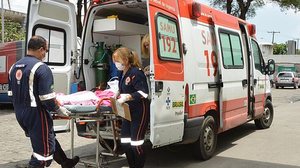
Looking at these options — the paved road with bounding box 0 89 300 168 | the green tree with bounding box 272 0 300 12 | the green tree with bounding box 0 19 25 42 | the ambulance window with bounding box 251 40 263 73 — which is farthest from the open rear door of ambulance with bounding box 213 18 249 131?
the green tree with bounding box 0 19 25 42

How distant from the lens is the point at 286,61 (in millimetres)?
54875

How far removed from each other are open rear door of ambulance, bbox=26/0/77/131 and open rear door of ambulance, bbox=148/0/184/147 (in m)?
1.76

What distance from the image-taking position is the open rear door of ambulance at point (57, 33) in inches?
244

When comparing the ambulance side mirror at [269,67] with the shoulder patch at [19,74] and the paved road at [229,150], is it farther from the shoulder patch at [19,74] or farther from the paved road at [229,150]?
the shoulder patch at [19,74]

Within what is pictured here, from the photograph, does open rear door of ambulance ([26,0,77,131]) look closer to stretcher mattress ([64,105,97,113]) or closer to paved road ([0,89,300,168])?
stretcher mattress ([64,105,97,113])

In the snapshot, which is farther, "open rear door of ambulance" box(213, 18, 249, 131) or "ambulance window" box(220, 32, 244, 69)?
"ambulance window" box(220, 32, 244, 69)

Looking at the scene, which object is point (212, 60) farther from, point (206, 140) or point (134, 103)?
point (134, 103)

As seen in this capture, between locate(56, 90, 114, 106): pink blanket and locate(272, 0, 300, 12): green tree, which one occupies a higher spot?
locate(272, 0, 300, 12): green tree

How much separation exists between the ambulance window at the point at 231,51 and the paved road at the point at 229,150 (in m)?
1.66

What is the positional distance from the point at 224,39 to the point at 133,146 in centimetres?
315

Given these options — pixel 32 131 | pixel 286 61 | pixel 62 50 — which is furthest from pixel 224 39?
pixel 286 61

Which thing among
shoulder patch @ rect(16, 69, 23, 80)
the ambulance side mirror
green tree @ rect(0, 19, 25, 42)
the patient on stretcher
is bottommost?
the patient on stretcher

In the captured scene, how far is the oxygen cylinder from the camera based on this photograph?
6.93 meters

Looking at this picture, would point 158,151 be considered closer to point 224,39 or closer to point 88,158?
point 88,158
